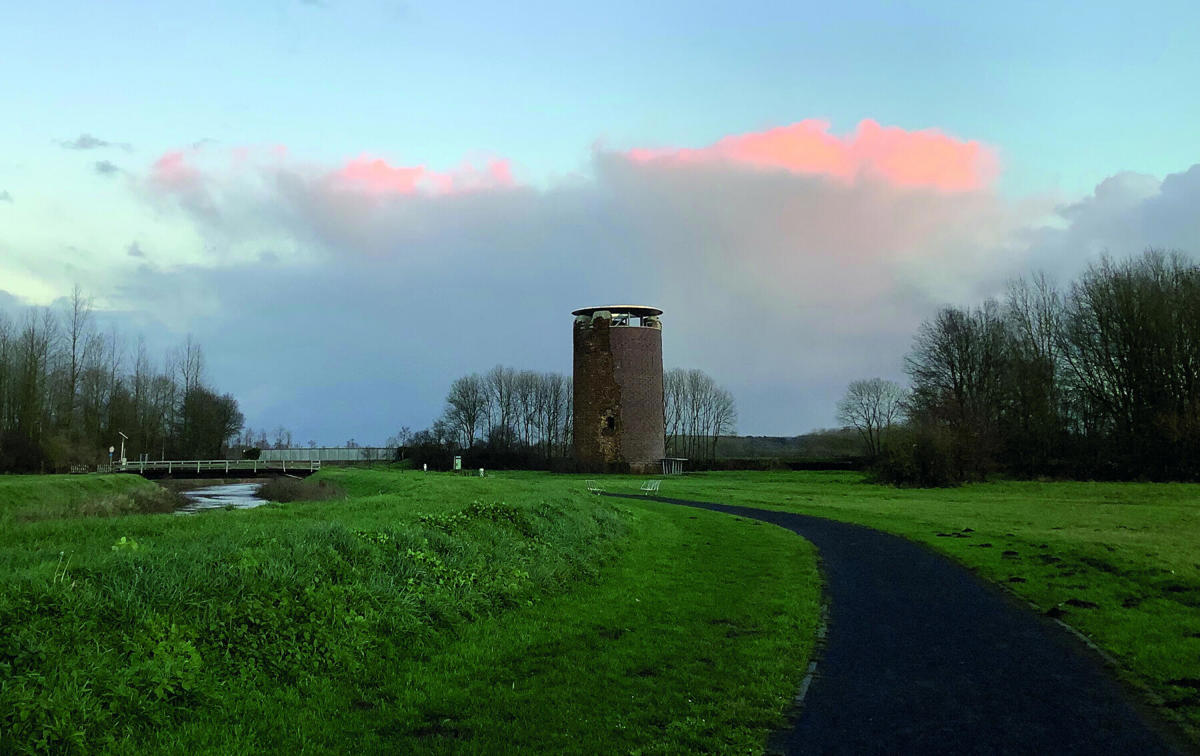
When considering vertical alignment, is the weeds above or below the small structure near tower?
below

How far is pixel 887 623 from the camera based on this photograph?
10484mm

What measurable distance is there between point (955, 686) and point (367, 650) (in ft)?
18.4

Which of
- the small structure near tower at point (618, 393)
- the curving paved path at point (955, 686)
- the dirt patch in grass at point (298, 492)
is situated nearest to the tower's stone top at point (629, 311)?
the small structure near tower at point (618, 393)

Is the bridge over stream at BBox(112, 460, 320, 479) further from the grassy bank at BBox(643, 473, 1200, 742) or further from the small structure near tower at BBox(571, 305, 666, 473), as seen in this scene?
the grassy bank at BBox(643, 473, 1200, 742)

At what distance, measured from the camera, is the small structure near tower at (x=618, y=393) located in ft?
224

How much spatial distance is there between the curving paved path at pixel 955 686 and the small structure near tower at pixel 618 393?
55314 mm

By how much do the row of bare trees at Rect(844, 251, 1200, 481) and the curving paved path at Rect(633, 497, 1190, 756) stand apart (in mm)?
39430

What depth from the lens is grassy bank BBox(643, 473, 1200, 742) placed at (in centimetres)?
866

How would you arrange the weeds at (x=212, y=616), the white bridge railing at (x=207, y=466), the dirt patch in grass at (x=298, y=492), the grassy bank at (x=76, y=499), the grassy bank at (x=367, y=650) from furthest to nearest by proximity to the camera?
the white bridge railing at (x=207, y=466), the dirt patch in grass at (x=298, y=492), the grassy bank at (x=76, y=499), the grassy bank at (x=367, y=650), the weeds at (x=212, y=616)

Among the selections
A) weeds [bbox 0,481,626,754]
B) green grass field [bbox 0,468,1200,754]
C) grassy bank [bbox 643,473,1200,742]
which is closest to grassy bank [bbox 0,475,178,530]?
green grass field [bbox 0,468,1200,754]

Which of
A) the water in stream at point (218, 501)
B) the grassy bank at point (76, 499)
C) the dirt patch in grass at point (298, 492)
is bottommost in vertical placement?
the water in stream at point (218, 501)

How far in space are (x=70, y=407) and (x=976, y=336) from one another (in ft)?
259

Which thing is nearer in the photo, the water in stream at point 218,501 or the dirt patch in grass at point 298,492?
the water in stream at point 218,501

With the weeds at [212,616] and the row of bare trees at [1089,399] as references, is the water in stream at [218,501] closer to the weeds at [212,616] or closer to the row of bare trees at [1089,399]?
the weeds at [212,616]
